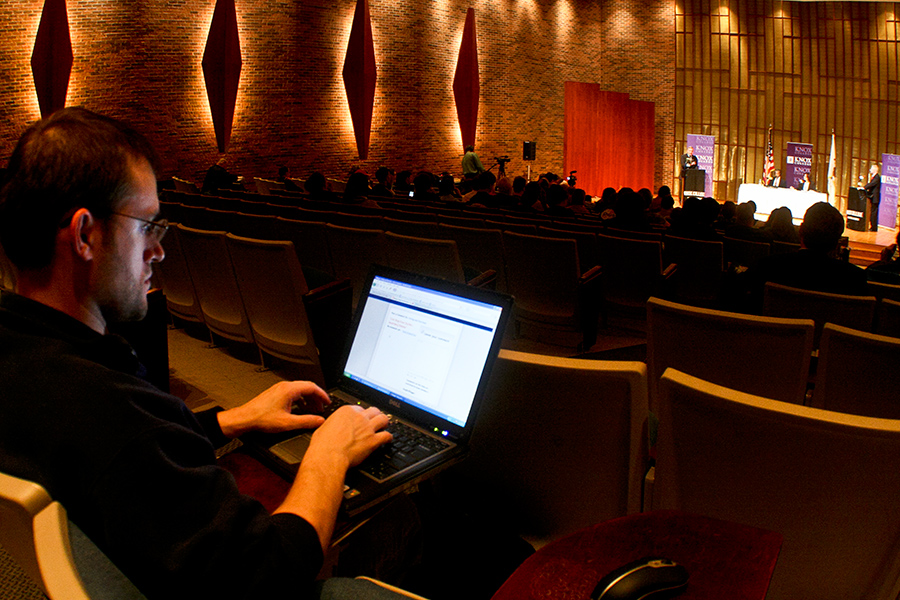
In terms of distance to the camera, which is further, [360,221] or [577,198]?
[577,198]

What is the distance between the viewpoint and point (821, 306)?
268 centimetres

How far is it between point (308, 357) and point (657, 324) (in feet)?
5.66

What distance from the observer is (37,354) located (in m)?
0.91

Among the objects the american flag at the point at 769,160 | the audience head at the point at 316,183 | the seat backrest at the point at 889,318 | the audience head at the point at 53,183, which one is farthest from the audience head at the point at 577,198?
the american flag at the point at 769,160

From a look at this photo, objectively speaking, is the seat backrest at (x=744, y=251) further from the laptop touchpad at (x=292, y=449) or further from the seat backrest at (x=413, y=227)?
the laptop touchpad at (x=292, y=449)

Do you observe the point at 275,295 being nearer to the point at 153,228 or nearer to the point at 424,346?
the point at 424,346

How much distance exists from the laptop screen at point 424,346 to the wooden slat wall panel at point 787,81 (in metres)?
16.8

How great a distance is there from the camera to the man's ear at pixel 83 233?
1.00 m

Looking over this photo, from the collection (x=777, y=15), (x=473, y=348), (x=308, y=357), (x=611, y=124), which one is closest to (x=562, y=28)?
(x=611, y=124)

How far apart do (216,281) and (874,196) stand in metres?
13.7

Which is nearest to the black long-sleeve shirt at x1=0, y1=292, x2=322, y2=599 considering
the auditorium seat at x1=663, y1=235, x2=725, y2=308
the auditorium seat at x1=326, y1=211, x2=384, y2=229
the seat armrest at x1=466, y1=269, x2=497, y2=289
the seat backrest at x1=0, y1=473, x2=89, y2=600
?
the seat backrest at x1=0, y1=473, x2=89, y2=600

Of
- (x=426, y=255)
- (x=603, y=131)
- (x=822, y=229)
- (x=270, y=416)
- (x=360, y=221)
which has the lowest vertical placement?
(x=270, y=416)

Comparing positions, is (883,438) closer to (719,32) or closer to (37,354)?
(37,354)

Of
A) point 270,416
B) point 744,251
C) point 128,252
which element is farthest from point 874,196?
point 128,252
